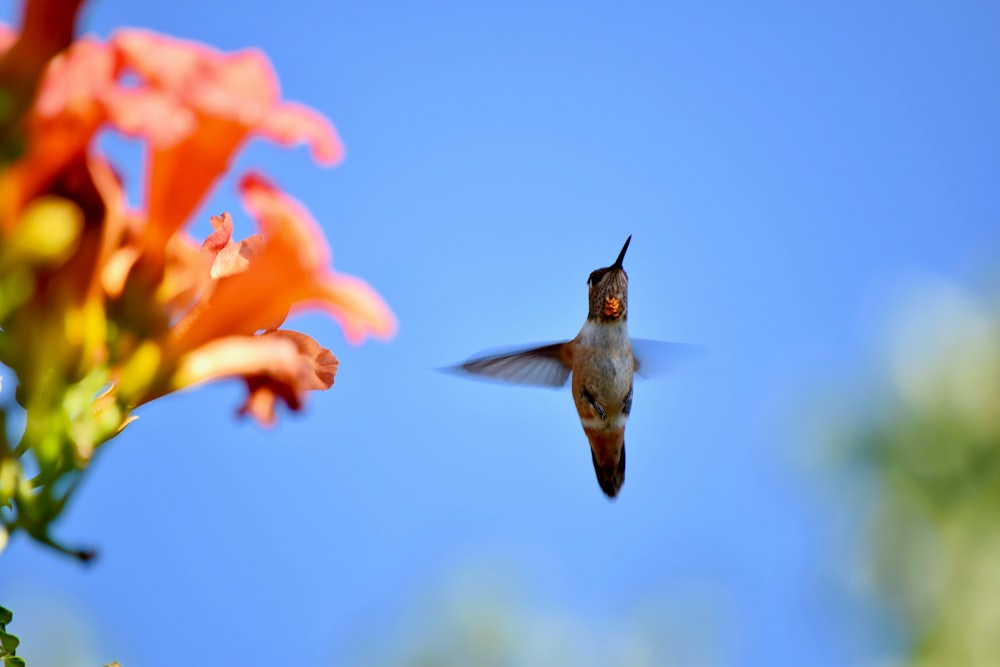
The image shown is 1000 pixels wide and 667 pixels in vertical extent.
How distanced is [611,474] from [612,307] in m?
1.06

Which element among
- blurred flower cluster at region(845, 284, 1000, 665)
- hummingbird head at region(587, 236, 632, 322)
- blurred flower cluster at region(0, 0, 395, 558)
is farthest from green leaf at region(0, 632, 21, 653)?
blurred flower cluster at region(845, 284, 1000, 665)

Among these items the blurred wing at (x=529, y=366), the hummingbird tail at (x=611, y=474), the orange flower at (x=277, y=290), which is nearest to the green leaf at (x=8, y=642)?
the orange flower at (x=277, y=290)

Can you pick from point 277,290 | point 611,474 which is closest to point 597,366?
point 611,474

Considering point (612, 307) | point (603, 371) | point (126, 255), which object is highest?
point (612, 307)

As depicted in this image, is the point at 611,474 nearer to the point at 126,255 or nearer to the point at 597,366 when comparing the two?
the point at 597,366

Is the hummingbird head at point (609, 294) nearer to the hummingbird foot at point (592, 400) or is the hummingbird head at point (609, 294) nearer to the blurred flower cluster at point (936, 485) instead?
the hummingbird foot at point (592, 400)

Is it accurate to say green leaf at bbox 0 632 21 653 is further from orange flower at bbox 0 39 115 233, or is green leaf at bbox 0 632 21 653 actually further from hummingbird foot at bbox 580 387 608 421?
hummingbird foot at bbox 580 387 608 421

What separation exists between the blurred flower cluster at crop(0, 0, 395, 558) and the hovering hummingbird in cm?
299

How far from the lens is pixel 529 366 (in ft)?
19.6

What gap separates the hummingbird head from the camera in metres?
5.62

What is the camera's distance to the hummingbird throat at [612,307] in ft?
18.6

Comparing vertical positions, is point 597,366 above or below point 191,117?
above

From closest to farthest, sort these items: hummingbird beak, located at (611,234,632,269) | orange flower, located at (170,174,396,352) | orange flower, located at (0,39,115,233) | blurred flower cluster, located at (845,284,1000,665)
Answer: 1. orange flower, located at (0,39,115,233)
2. orange flower, located at (170,174,396,352)
3. hummingbird beak, located at (611,234,632,269)
4. blurred flower cluster, located at (845,284,1000,665)

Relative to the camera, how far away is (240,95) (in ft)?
7.13
